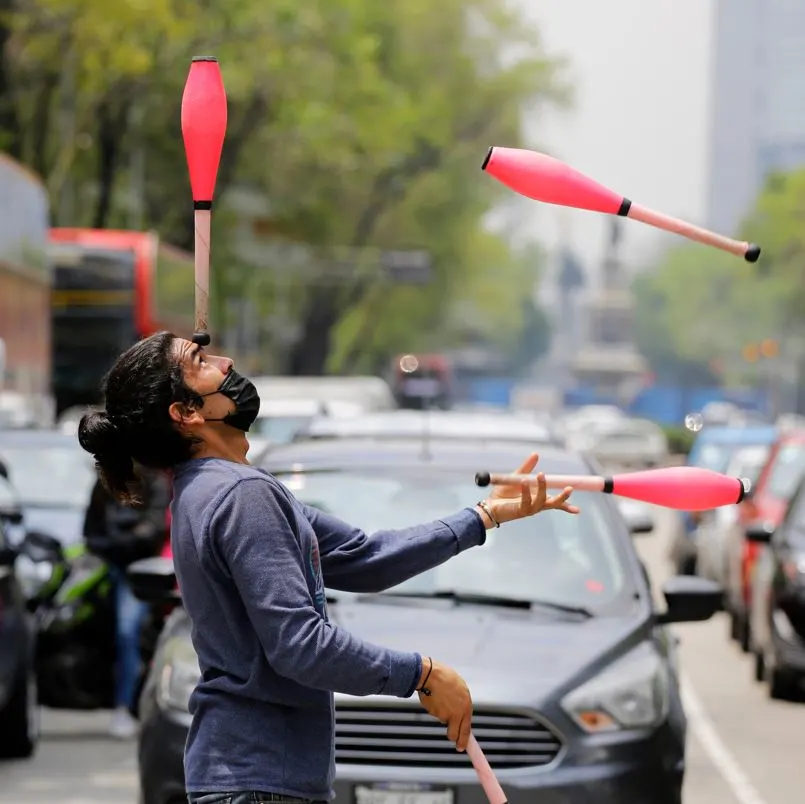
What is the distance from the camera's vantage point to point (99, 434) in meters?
4.38

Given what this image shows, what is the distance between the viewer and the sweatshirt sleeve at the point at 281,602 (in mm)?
4082

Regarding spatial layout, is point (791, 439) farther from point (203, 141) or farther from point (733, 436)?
point (203, 141)

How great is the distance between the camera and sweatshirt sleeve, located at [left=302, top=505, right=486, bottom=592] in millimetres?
4711

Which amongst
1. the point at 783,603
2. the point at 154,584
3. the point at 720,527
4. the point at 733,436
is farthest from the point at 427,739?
the point at 733,436

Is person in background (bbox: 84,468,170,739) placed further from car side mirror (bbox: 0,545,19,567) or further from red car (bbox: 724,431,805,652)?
red car (bbox: 724,431,805,652)

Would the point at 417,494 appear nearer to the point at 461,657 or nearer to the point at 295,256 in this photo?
the point at 461,657

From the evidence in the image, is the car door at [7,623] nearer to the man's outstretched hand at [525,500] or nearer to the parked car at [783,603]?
the parked car at [783,603]

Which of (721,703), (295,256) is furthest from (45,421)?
(295,256)

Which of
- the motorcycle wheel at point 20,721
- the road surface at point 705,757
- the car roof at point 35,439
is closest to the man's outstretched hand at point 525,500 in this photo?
the road surface at point 705,757

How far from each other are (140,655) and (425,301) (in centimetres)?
5928

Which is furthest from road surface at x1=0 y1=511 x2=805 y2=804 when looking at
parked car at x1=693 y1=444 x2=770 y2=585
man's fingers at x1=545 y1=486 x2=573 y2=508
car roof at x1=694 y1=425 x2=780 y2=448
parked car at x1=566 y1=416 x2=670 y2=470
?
parked car at x1=566 y1=416 x2=670 y2=470

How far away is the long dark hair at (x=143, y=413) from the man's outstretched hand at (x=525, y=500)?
0.71 metres

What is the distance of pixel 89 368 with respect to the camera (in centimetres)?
3112

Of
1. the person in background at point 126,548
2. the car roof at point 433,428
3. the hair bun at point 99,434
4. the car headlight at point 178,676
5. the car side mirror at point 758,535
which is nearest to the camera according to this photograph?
the hair bun at point 99,434
